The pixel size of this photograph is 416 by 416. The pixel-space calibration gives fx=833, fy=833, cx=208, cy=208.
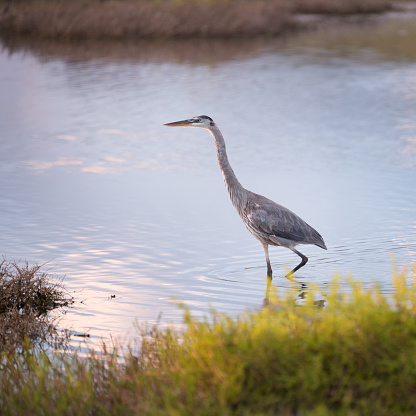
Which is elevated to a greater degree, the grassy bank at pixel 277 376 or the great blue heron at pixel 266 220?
the great blue heron at pixel 266 220

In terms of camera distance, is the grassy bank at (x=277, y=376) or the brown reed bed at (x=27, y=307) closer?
the grassy bank at (x=277, y=376)

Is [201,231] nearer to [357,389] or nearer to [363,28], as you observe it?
[357,389]

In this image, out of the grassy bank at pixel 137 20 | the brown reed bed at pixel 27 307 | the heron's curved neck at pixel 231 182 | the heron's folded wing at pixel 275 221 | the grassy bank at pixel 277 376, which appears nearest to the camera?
the grassy bank at pixel 277 376

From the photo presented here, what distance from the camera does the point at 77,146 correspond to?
14680 millimetres

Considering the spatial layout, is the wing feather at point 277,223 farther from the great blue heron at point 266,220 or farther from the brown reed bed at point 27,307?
the brown reed bed at point 27,307

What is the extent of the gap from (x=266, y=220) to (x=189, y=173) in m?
4.79

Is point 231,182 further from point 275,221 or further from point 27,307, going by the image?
point 27,307

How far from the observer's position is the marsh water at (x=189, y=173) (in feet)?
26.7

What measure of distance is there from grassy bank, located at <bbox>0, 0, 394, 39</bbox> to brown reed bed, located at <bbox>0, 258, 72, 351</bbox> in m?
24.7

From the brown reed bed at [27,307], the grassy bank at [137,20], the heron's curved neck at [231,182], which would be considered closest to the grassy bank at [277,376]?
the brown reed bed at [27,307]

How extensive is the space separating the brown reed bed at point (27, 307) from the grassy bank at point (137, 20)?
81.2ft

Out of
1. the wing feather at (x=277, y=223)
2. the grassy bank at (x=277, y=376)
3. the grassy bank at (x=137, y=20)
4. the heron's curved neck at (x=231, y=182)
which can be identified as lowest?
the grassy bank at (x=277, y=376)

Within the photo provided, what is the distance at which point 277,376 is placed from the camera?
4.25 m

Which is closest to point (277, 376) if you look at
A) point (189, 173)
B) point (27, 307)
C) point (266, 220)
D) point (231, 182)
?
point (27, 307)
